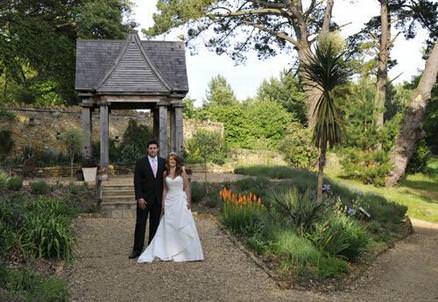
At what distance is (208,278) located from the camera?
6.96m

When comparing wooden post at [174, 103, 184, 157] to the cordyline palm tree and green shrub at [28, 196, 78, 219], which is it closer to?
green shrub at [28, 196, 78, 219]

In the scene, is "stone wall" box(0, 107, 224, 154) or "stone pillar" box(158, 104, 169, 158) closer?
"stone pillar" box(158, 104, 169, 158)

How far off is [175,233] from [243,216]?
2.13 metres

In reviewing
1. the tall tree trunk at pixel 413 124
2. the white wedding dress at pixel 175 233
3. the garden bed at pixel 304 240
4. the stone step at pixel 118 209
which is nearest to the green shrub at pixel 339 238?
the garden bed at pixel 304 240

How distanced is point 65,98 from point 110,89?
11566mm

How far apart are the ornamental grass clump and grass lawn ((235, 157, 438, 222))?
5.54 m

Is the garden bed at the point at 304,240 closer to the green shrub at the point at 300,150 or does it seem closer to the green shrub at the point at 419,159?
the green shrub at the point at 300,150

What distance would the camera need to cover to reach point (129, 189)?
1413cm

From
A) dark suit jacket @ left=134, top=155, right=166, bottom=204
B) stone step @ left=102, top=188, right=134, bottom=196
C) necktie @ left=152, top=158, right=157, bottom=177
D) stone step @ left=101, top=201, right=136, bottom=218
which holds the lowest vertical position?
stone step @ left=101, top=201, right=136, bottom=218

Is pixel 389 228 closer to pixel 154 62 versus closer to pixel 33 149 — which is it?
pixel 154 62

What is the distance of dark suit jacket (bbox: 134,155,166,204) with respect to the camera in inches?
313

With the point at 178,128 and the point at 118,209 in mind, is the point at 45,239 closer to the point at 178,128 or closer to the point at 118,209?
the point at 118,209

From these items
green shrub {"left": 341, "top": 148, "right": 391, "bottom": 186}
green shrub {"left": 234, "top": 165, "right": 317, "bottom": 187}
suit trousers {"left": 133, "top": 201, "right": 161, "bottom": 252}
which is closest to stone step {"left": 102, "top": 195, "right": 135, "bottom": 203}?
green shrub {"left": 234, "top": 165, "right": 317, "bottom": 187}

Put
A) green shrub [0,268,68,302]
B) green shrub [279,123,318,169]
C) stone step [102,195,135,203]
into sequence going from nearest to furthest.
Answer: green shrub [0,268,68,302], stone step [102,195,135,203], green shrub [279,123,318,169]
